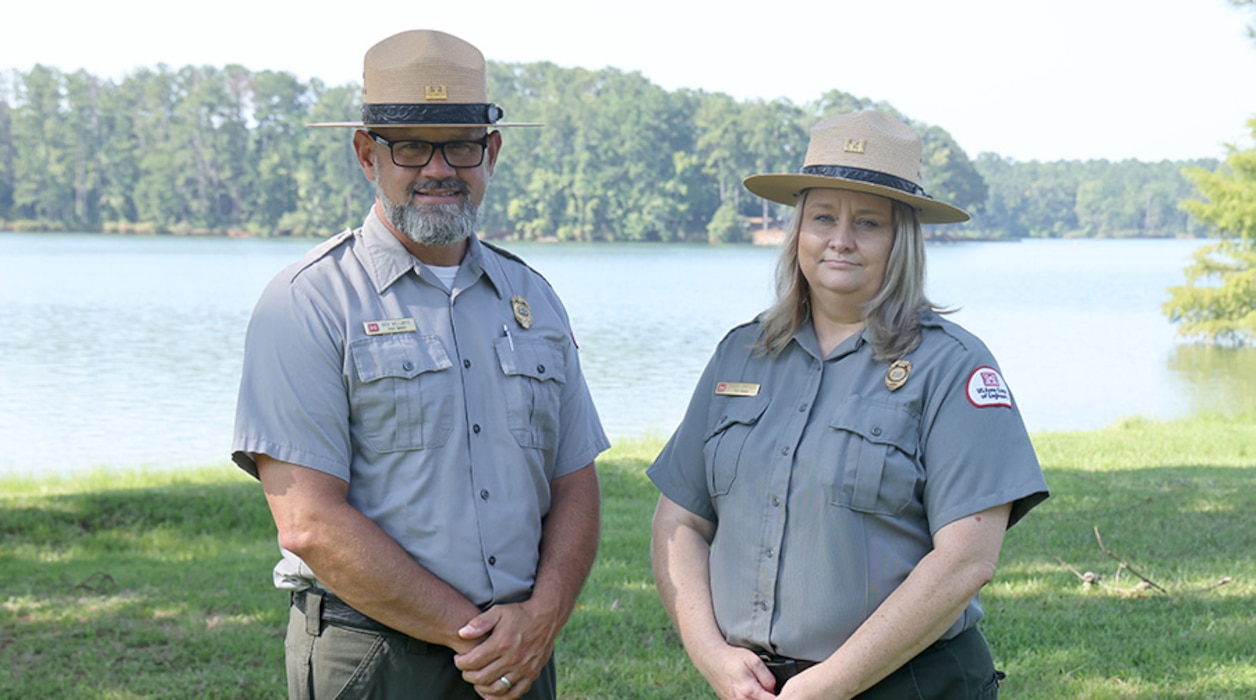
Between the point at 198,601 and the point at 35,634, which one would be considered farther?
the point at 198,601

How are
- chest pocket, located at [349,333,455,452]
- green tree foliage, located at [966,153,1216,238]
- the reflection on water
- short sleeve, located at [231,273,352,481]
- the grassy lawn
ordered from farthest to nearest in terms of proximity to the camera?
green tree foliage, located at [966,153,1216,238] → the reflection on water → the grassy lawn → chest pocket, located at [349,333,455,452] → short sleeve, located at [231,273,352,481]

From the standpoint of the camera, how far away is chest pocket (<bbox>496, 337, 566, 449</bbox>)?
2895 mm

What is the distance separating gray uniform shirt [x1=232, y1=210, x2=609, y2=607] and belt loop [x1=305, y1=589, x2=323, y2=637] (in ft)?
0.15

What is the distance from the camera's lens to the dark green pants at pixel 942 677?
2611 millimetres

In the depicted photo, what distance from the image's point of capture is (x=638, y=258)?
67.6m

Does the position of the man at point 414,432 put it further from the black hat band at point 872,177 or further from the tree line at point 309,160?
the tree line at point 309,160

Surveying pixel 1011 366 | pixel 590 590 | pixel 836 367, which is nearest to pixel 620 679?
pixel 590 590

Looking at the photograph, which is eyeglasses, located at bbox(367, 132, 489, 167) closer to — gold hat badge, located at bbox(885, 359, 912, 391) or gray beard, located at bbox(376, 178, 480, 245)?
gray beard, located at bbox(376, 178, 480, 245)

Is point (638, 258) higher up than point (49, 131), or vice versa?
point (49, 131)

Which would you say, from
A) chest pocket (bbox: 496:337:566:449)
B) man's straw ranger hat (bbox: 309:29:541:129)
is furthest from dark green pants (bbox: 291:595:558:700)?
man's straw ranger hat (bbox: 309:29:541:129)

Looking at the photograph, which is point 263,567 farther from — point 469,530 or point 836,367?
point 836,367

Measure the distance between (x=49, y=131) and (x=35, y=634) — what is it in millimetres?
95615

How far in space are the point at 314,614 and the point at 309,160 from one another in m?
90.4

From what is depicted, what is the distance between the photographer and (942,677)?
2631 millimetres
